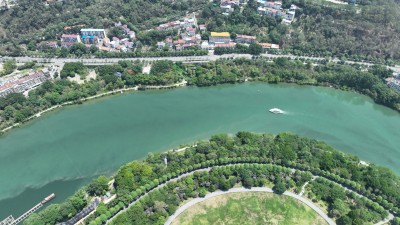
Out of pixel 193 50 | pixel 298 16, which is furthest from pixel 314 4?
pixel 193 50

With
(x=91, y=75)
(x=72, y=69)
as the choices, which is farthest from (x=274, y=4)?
(x=72, y=69)

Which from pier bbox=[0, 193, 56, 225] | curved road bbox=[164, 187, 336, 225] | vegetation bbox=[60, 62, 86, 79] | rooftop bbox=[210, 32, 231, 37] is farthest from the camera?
rooftop bbox=[210, 32, 231, 37]

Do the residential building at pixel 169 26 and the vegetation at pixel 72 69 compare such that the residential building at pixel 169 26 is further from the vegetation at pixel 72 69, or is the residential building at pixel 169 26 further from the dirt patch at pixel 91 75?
the vegetation at pixel 72 69

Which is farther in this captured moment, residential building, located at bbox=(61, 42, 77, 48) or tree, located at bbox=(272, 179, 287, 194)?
residential building, located at bbox=(61, 42, 77, 48)

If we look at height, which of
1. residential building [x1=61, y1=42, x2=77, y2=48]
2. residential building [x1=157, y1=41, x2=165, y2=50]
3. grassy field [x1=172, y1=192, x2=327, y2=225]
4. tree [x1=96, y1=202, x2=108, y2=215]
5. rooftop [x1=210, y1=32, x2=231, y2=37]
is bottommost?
grassy field [x1=172, y1=192, x2=327, y2=225]

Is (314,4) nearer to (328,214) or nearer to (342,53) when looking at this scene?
(342,53)

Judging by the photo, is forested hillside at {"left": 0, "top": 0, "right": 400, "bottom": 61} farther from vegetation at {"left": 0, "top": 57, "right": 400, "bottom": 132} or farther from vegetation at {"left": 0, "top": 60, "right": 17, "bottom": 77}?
vegetation at {"left": 0, "top": 57, "right": 400, "bottom": 132}

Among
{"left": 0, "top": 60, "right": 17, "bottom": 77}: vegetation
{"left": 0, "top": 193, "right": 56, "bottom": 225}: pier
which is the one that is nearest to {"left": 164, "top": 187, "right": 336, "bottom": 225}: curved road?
{"left": 0, "top": 193, "right": 56, "bottom": 225}: pier
